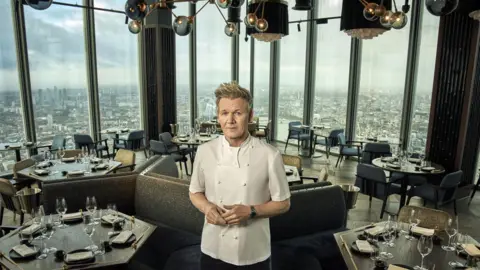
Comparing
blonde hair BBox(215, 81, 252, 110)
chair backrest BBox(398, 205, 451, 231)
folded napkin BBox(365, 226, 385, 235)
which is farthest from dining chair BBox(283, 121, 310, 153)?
blonde hair BBox(215, 81, 252, 110)

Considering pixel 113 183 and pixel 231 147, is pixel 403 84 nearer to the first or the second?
pixel 113 183

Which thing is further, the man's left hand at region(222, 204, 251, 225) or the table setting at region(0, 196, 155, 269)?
the table setting at region(0, 196, 155, 269)

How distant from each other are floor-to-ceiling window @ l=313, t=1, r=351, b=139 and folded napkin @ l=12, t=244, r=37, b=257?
7598 millimetres

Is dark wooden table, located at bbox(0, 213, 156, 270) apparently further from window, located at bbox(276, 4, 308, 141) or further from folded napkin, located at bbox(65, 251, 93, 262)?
window, located at bbox(276, 4, 308, 141)

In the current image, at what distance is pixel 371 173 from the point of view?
4816mm

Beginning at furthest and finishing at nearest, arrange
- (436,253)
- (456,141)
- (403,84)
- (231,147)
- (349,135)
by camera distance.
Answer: (349,135), (403,84), (456,141), (436,253), (231,147)

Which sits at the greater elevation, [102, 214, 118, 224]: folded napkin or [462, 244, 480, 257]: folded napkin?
[462, 244, 480, 257]: folded napkin

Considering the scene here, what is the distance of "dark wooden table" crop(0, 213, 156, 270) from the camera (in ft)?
7.57

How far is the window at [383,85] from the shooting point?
25.3 feet

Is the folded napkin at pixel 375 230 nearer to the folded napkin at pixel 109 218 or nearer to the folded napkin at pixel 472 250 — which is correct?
the folded napkin at pixel 472 250

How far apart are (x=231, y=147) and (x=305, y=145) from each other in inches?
309

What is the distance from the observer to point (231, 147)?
5.95 ft

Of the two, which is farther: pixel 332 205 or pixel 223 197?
pixel 332 205

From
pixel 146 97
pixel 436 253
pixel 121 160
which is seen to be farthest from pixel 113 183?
pixel 146 97
